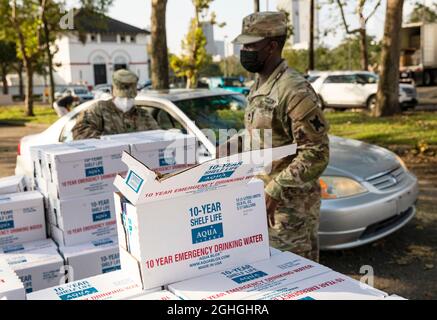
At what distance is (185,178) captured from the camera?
1.68 metres

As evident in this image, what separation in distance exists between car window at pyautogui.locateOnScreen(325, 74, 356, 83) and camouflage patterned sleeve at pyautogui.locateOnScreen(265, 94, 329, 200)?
1659cm

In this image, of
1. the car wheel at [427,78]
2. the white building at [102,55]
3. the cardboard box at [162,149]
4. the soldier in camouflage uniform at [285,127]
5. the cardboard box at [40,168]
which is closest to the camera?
the soldier in camouflage uniform at [285,127]

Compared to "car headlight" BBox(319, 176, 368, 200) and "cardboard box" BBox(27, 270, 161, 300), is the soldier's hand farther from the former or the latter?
"car headlight" BBox(319, 176, 368, 200)

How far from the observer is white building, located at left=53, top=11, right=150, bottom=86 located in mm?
56969

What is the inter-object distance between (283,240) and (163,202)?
1.31 m

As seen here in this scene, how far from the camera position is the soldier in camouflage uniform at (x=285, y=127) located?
104 inches

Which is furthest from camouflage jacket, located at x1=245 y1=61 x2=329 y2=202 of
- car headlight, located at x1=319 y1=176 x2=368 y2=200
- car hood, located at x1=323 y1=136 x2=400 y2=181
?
car hood, located at x1=323 y1=136 x2=400 y2=181

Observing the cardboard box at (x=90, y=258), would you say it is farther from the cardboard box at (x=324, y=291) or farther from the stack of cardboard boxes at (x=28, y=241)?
the cardboard box at (x=324, y=291)

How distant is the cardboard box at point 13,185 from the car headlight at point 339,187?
7.86 ft

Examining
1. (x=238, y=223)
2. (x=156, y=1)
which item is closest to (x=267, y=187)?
(x=238, y=223)

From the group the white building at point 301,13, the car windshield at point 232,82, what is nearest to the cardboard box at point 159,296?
the white building at point 301,13

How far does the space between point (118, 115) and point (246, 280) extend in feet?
9.46

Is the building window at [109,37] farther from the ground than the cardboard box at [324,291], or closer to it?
farther from the ground
